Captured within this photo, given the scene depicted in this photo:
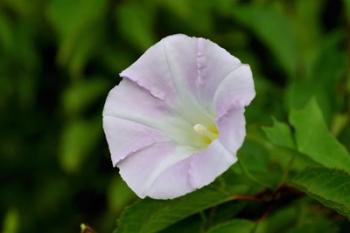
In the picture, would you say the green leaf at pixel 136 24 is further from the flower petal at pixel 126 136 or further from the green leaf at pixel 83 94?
the flower petal at pixel 126 136

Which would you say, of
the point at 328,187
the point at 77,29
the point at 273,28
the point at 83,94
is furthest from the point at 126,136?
the point at 83,94

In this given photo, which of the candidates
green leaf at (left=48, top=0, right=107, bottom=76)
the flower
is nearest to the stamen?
the flower

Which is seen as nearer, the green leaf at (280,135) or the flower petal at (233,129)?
the flower petal at (233,129)

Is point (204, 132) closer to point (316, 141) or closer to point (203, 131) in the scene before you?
point (203, 131)

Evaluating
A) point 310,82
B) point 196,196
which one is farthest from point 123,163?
point 310,82

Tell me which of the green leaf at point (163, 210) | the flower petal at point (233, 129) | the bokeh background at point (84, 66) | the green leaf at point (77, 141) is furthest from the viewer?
the green leaf at point (77, 141)

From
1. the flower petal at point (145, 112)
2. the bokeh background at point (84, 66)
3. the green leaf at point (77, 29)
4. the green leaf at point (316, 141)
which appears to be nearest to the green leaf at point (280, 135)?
Result: the green leaf at point (316, 141)

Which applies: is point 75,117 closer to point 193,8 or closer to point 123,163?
point 193,8
